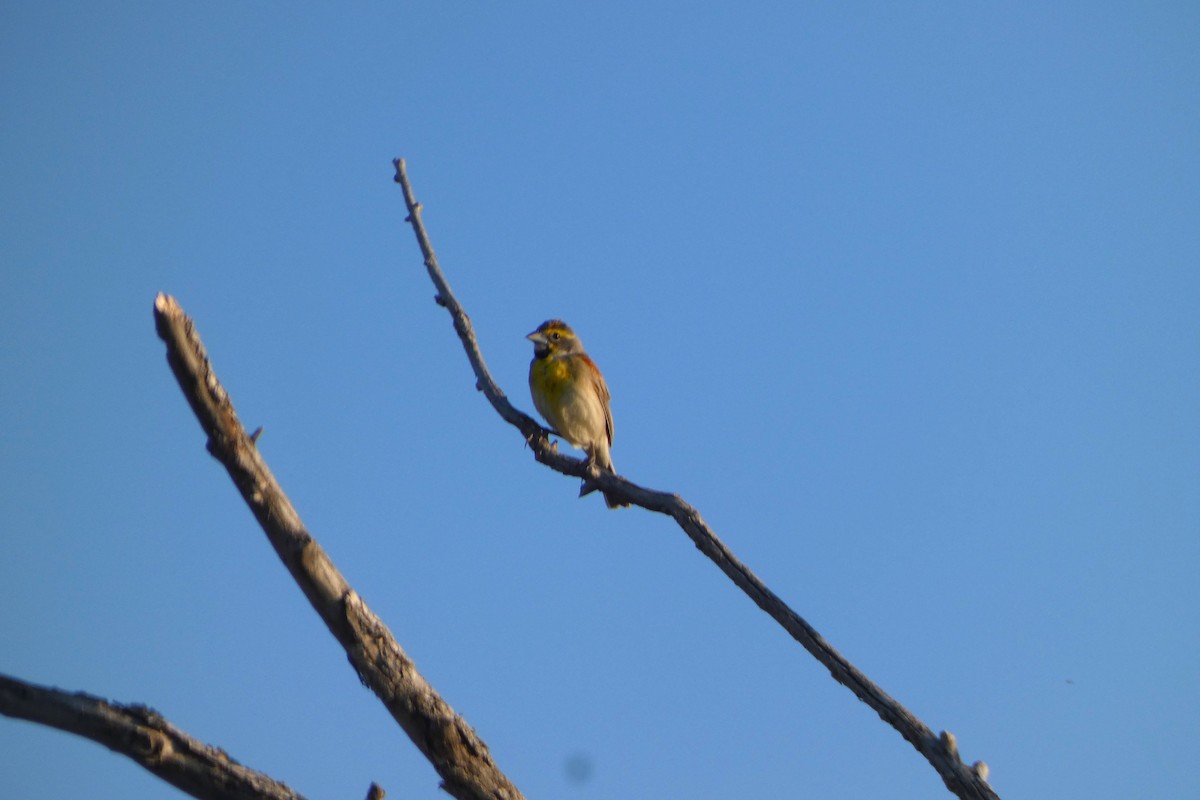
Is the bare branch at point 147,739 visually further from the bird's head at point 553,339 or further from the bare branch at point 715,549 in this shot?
the bird's head at point 553,339

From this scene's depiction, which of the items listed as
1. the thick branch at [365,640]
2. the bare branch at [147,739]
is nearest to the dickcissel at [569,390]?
the thick branch at [365,640]

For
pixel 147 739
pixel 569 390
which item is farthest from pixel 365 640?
pixel 569 390

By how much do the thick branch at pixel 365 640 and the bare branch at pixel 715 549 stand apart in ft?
5.03

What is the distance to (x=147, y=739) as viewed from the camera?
4590mm

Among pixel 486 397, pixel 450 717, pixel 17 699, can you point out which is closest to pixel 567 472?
pixel 486 397

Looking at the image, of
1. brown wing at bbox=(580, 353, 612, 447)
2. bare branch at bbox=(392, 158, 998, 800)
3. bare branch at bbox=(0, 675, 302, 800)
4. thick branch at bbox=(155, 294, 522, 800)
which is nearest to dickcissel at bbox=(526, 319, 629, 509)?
brown wing at bbox=(580, 353, 612, 447)

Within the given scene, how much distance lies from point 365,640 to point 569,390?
5973mm

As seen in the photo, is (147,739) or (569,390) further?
(569,390)

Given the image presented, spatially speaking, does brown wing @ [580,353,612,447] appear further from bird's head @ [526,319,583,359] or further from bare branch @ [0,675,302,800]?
bare branch @ [0,675,302,800]

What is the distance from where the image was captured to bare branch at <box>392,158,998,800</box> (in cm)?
501

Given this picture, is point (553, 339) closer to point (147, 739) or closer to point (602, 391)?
point (602, 391)

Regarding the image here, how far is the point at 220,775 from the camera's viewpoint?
15.5 ft

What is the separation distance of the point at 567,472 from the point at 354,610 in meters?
2.90

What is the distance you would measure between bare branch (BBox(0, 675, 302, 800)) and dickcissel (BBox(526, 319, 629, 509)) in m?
6.53
